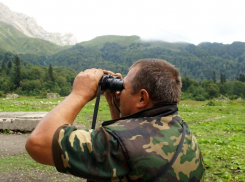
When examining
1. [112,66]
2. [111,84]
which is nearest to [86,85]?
[111,84]

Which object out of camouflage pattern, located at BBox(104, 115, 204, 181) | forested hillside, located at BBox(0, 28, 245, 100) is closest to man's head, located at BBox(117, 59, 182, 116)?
camouflage pattern, located at BBox(104, 115, 204, 181)

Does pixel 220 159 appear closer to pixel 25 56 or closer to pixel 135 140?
pixel 135 140

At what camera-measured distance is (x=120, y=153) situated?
55.1 inches

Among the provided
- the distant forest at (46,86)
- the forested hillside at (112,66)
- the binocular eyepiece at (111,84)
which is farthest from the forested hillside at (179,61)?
the binocular eyepiece at (111,84)

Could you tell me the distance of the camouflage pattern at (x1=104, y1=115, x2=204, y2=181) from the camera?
1423mm

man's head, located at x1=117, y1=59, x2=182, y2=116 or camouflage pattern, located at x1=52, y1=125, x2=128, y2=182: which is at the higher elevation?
man's head, located at x1=117, y1=59, x2=182, y2=116

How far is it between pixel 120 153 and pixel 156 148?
0.22m

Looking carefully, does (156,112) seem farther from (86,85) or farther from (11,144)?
(11,144)

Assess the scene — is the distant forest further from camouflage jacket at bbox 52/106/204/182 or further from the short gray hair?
camouflage jacket at bbox 52/106/204/182

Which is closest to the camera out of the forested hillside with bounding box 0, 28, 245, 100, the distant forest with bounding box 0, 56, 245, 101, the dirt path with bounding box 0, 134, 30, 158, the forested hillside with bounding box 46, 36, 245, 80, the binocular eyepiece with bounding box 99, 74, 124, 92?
the binocular eyepiece with bounding box 99, 74, 124, 92

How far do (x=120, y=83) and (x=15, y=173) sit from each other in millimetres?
4331

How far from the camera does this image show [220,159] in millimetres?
5520

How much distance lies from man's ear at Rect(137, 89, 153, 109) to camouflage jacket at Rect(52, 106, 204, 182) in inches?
7.4

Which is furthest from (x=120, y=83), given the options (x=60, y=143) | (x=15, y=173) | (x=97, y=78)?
(x=15, y=173)
